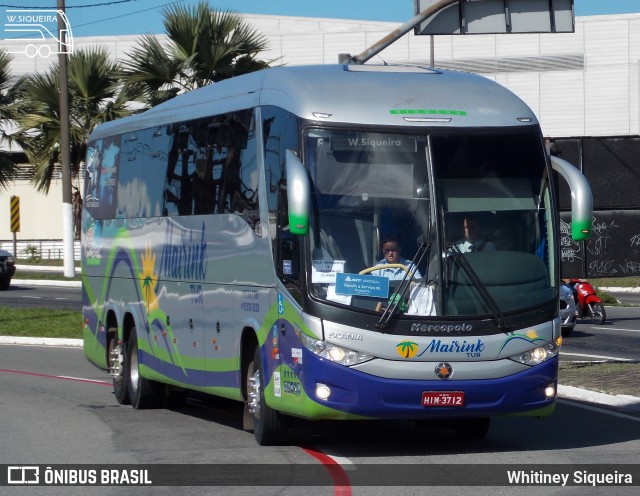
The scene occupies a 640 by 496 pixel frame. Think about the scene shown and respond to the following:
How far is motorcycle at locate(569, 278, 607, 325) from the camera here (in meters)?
26.2

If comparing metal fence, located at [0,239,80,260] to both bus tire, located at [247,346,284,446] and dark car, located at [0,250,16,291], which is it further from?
bus tire, located at [247,346,284,446]

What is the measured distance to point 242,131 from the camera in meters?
12.2

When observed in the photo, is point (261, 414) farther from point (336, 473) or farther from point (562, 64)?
point (562, 64)

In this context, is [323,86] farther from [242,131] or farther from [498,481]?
[498,481]

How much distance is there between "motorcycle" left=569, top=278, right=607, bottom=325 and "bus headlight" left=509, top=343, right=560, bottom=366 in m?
15.5

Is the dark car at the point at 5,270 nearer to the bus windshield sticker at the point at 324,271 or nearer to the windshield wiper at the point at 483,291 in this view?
the bus windshield sticker at the point at 324,271

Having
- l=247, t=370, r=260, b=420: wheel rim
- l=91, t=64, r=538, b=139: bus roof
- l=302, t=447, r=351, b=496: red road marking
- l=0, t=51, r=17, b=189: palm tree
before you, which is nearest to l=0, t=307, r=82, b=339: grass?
l=0, t=51, r=17, b=189: palm tree

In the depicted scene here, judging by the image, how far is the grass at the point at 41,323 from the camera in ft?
80.2

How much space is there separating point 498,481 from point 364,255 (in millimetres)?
2270

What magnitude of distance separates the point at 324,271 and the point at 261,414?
170cm

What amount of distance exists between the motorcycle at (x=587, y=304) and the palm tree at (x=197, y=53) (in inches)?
362

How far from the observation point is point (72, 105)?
36.3 m

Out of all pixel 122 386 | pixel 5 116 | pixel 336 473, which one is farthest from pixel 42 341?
pixel 5 116

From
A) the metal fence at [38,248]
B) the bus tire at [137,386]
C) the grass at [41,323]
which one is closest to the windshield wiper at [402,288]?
the bus tire at [137,386]
